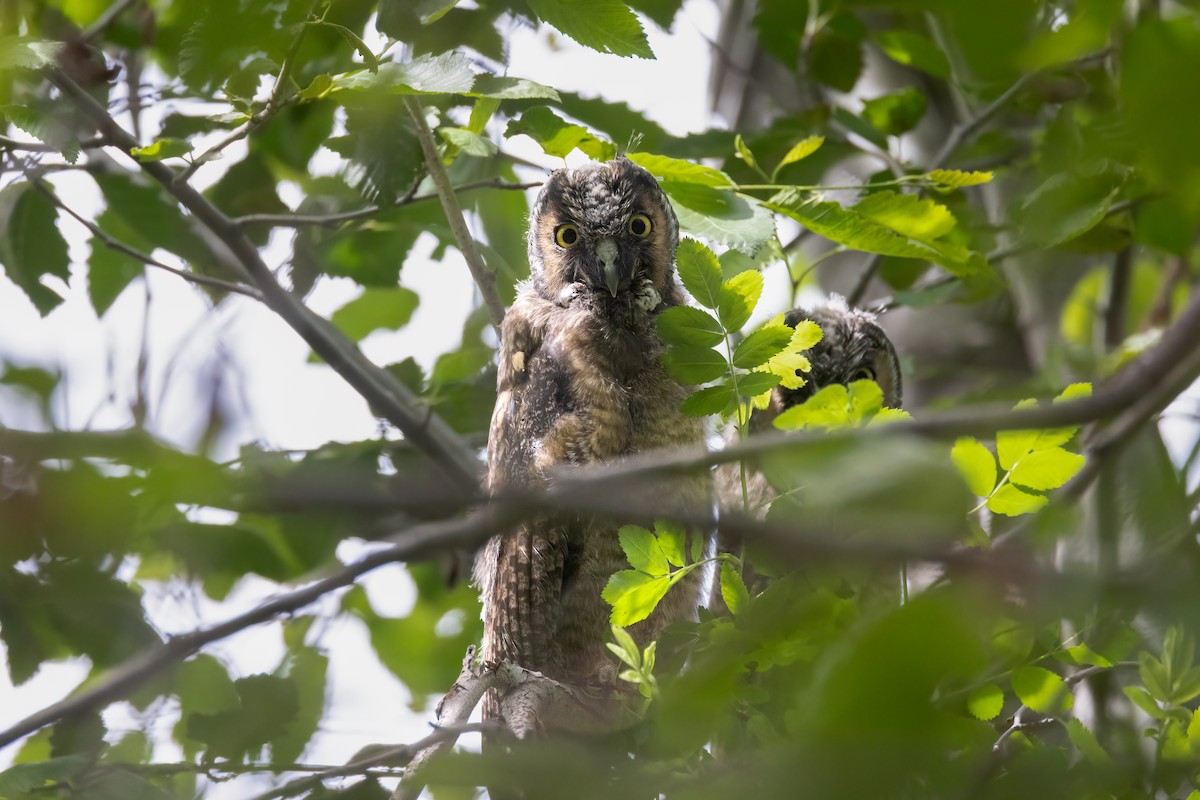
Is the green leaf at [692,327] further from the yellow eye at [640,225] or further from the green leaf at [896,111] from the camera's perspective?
the green leaf at [896,111]

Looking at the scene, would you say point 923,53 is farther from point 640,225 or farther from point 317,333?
point 317,333

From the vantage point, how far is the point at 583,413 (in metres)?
2.71

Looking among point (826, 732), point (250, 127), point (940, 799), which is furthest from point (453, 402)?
point (826, 732)

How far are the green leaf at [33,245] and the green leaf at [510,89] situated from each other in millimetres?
1241

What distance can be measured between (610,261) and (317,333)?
802 millimetres

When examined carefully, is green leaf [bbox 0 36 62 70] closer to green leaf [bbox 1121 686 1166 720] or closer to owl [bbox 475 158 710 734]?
owl [bbox 475 158 710 734]

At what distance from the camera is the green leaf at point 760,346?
164 centimetres

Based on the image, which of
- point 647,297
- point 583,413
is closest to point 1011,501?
point 583,413

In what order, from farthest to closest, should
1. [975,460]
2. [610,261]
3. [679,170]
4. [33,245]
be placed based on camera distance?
[610,261] → [33,245] → [679,170] → [975,460]

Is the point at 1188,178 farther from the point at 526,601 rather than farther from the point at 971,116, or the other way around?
the point at 971,116

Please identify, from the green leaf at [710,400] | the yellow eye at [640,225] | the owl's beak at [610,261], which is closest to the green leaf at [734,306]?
the green leaf at [710,400]

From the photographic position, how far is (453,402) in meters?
3.28

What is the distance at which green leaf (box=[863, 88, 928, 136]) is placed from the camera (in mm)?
3205

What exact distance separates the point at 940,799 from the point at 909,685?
1.60 feet
